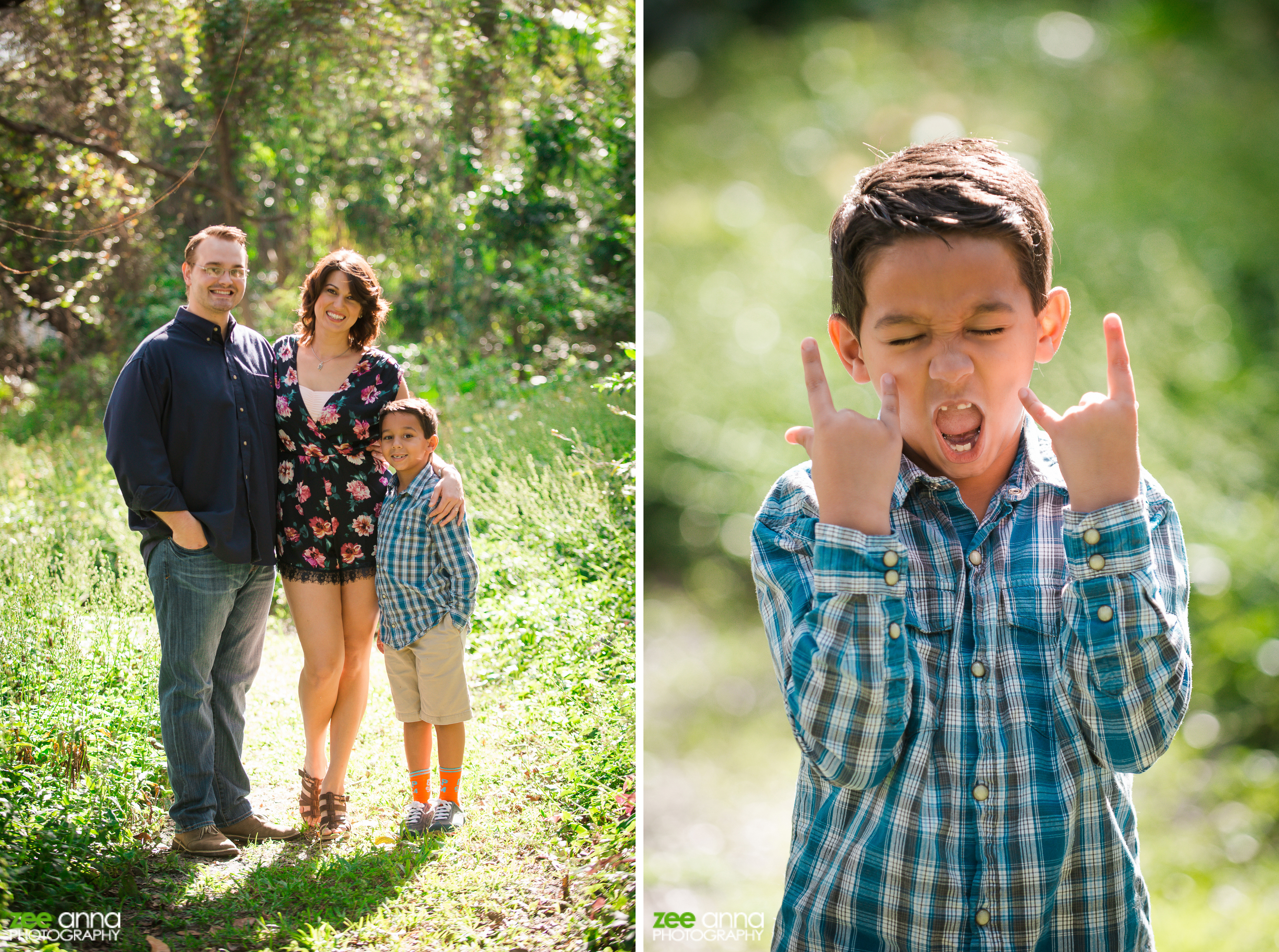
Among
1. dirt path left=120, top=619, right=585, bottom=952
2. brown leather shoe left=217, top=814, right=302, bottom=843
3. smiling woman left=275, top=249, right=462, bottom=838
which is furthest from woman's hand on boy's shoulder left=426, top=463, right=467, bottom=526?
brown leather shoe left=217, top=814, right=302, bottom=843

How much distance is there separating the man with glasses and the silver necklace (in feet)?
0.33

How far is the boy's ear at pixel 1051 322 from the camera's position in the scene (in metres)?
1.53

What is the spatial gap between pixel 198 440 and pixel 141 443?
12 cm

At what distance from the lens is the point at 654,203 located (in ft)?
15.6

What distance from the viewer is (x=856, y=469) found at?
1.38 metres

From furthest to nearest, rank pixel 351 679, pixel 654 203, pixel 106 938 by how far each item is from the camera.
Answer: pixel 654 203
pixel 351 679
pixel 106 938

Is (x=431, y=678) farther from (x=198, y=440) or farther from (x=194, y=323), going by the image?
(x=194, y=323)

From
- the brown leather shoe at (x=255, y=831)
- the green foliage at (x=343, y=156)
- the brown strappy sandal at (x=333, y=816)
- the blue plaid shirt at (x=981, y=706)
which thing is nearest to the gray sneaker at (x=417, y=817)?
the brown strappy sandal at (x=333, y=816)

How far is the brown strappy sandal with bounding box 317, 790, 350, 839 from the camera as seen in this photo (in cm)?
247

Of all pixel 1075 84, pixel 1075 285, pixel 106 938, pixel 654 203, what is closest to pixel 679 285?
pixel 654 203

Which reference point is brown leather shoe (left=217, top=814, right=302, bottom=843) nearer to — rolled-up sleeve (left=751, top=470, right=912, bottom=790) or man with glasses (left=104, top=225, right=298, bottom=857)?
man with glasses (left=104, top=225, right=298, bottom=857)

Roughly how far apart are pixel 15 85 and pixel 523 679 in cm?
233

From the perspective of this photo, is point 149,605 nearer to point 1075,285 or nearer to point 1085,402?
point 1085,402

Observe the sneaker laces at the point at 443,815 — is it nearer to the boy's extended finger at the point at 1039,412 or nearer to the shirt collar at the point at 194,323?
the shirt collar at the point at 194,323
